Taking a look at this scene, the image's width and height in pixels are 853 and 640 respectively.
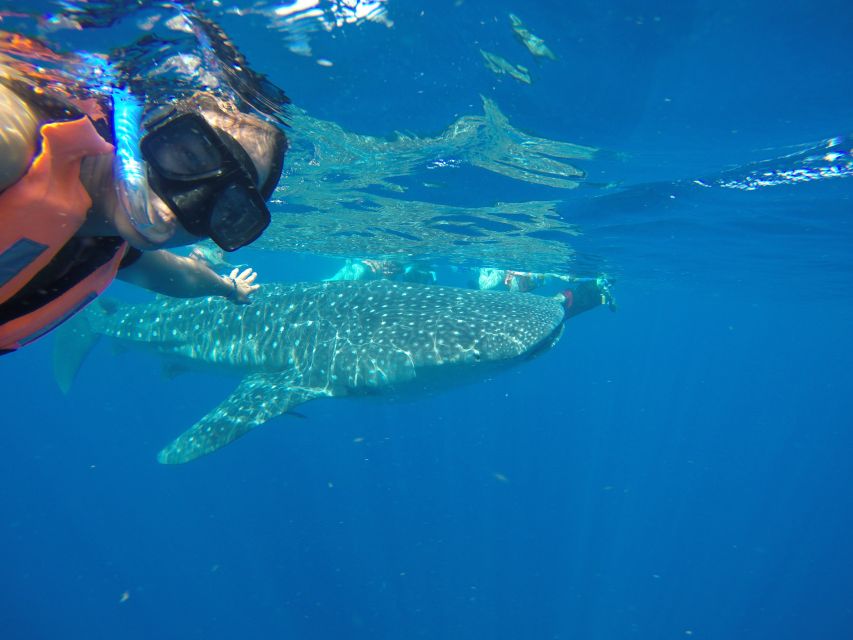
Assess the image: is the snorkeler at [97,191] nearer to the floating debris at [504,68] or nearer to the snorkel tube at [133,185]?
the snorkel tube at [133,185]

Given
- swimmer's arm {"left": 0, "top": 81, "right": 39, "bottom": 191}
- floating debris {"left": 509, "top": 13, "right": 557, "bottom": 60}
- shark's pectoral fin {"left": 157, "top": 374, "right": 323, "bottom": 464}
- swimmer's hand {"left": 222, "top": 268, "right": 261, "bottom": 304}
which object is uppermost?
floating debris {"left": 509, "top": 13, "right": 557, "bottom": 60}

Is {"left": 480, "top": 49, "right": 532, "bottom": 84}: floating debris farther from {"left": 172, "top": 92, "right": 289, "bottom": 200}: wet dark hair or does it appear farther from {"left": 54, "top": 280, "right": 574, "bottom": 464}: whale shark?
{"left": 172, "top": 92, "right": 289, "bottom": 200}: wet dark hair

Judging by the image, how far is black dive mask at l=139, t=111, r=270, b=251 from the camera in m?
1.58

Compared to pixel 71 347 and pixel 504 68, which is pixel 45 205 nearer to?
pixel 504 68

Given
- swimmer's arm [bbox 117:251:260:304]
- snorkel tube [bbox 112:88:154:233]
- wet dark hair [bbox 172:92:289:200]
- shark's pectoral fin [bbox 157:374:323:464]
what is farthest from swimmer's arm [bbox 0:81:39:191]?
shark's pectoral fin [bbox 157:374:323:464]

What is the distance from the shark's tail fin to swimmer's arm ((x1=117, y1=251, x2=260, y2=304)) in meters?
10.5

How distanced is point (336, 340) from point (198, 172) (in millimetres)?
7470


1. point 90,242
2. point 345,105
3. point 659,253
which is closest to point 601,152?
point 345,105

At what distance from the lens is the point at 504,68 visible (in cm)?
734

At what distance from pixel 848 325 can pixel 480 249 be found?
46.6 m

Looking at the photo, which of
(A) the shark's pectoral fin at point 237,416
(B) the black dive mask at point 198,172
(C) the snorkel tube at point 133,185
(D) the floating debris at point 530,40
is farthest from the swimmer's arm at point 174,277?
(D) the floating debris at point 530,40

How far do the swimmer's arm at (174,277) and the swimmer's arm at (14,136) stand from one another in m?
1.86

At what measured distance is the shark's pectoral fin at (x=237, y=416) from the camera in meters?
7.62

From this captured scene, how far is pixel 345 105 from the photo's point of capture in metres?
8.70
